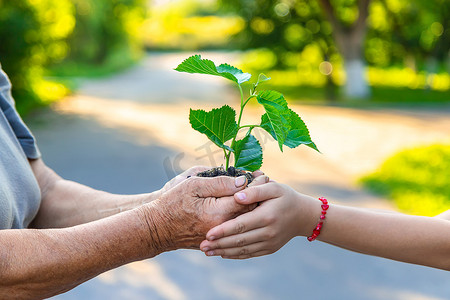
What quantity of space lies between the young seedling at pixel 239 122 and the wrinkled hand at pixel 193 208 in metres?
0.12

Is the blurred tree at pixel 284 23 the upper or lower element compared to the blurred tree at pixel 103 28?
upper

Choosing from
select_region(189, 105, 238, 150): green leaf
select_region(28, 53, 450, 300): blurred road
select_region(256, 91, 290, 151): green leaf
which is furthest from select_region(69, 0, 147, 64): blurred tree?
select_region(256, 91, 290, 151): green leaf

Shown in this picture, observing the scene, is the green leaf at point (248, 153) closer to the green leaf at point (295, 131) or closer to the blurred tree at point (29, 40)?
the green leaf at point (295, 131)

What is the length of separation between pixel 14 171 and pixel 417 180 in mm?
6527

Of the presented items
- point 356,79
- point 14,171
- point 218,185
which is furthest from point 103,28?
point 218,185

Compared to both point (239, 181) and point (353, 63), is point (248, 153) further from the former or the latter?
point (353, 63)

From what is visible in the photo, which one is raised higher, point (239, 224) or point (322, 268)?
point (239, 224)

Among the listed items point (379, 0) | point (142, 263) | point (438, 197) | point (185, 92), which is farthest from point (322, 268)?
point (379, 0)

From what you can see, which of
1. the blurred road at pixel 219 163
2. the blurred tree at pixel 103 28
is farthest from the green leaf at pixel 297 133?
the blurred tree at pixel 103 28

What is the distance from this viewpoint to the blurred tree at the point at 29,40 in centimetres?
1278

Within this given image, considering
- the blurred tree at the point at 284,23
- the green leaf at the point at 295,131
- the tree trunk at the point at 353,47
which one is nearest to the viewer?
the green leaf at the point at 295,131

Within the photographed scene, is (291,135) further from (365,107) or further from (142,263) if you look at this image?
(365,107)

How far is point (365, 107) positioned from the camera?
15.8 metres

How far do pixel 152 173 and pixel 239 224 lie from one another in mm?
6444
